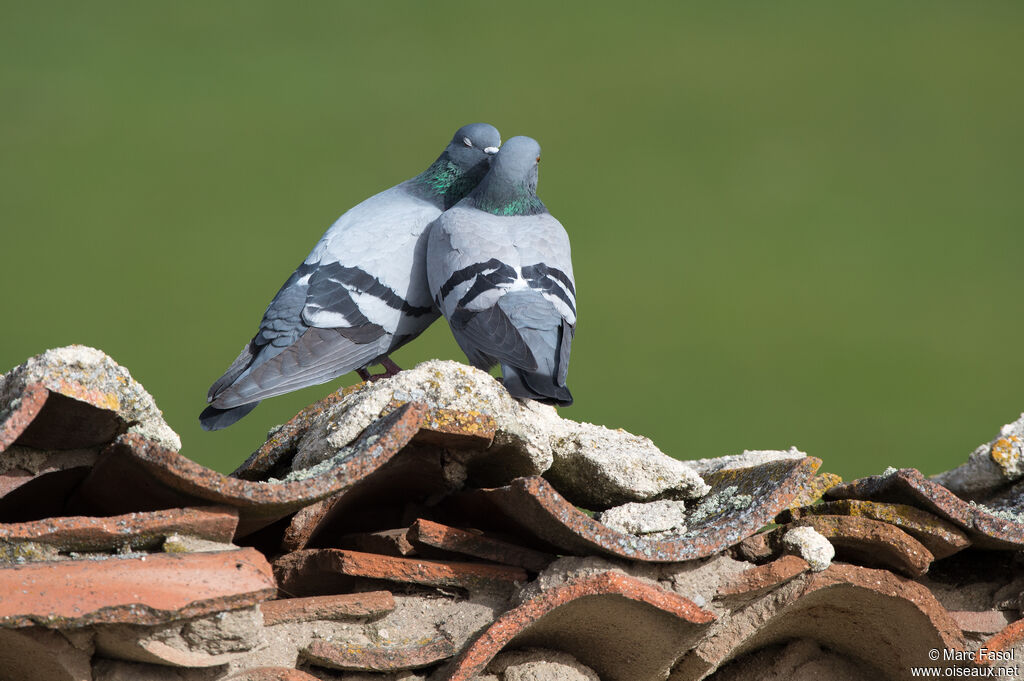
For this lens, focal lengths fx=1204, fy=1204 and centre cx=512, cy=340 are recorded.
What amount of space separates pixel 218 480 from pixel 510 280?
1.86m

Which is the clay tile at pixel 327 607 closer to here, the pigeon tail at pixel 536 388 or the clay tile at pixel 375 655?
the clay tile at pixel 375 655

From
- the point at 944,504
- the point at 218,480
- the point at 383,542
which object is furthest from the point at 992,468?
the point at 218,480

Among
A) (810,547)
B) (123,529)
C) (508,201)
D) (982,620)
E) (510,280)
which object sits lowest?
(123,529)

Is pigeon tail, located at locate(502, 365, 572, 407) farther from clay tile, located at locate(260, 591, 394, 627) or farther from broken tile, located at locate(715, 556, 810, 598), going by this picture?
clay tile, located at locate(260, 591, 394, 627)

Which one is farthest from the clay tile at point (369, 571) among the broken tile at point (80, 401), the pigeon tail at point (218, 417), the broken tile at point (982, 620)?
the pigeon tail at point (218, 417)

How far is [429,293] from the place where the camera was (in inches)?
177

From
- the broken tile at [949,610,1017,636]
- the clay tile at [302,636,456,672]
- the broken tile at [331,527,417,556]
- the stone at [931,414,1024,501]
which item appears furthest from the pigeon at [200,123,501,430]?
the broken tile at [949,610,1017,636]

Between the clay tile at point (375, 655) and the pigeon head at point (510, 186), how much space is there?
224 cm

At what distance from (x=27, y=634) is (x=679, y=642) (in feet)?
4.37

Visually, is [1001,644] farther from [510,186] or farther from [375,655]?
[510,186]

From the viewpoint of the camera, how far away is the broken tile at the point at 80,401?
2.33 metres

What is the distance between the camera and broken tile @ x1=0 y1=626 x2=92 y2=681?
2021 mm

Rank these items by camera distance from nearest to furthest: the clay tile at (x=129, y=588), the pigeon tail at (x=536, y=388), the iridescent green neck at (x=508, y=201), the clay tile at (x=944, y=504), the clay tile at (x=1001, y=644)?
the clay tile at (x=129, y=588)
the clay tile at (x=944, y=504)
the clay tile at (x=1001, y=644)
the pigeon tail at (x=536, y=388)
the iridescent green neck at (x=508, y=201)

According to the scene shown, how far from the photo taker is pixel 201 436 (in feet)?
35.1
